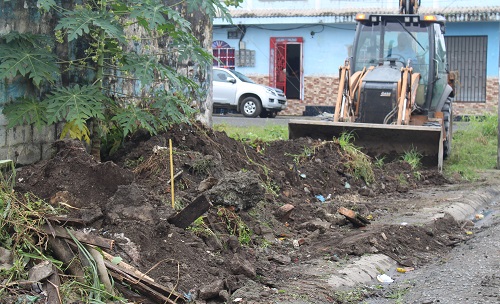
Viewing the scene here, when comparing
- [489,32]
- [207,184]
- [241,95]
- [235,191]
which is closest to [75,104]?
[207,184]

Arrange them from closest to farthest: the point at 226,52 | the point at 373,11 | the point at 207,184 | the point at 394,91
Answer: the point at 207,184 < the point at 394,91 < the point at 373,11 < the point at 226,52

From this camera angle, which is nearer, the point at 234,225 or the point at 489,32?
the point at 234,225

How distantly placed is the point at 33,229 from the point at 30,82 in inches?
107

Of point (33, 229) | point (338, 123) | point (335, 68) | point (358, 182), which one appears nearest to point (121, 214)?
point (33, 229)

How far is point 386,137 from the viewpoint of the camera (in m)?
13.4

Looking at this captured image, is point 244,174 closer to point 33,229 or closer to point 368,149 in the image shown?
point 33,229

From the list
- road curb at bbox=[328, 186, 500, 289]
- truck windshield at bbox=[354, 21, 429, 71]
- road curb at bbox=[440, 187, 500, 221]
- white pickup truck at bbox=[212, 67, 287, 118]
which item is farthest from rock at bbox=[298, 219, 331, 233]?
white pickup truck at bbox=[212, 67, 287, 118]

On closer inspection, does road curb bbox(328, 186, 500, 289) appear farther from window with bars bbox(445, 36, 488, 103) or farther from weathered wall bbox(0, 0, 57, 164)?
window with bars bbox(445, 36, 488, 103)

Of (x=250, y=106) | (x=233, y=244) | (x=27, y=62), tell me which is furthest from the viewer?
(x=250, y=106)

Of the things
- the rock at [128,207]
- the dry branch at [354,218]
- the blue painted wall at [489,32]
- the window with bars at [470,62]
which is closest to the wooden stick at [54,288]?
the rock at [128,207]

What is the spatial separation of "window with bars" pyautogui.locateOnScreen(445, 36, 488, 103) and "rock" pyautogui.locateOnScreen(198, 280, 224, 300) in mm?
23917

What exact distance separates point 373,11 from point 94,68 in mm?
22050

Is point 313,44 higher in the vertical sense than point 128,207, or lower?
higher

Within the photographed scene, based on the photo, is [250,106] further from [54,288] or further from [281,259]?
[54,288]
